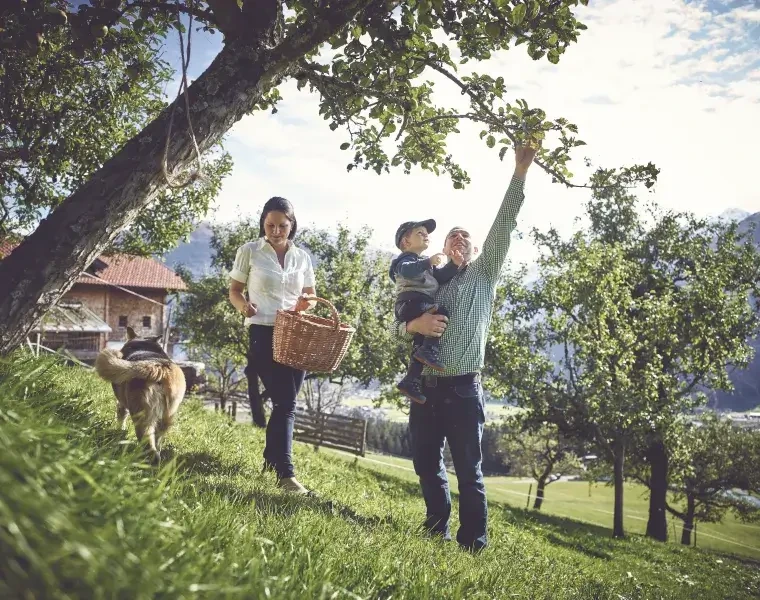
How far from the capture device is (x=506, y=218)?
424 cm

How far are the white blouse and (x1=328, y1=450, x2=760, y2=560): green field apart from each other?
23278 millimetres

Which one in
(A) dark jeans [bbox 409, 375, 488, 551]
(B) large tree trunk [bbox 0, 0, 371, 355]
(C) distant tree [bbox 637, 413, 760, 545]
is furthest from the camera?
(C) distant tree [bbox 637, 413, 760, 545]

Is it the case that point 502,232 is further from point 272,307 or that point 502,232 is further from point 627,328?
point 627,328

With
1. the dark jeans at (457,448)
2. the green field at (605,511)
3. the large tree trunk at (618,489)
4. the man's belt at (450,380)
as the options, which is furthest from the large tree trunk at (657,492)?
the man's belt at (450,380)

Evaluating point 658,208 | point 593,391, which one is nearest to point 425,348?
point 593,391

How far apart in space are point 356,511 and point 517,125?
364 cm

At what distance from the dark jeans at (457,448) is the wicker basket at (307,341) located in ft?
2.73

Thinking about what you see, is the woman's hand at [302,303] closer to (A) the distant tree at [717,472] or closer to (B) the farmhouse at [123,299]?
(A) the distant tree at [717,472]

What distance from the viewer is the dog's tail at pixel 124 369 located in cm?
433

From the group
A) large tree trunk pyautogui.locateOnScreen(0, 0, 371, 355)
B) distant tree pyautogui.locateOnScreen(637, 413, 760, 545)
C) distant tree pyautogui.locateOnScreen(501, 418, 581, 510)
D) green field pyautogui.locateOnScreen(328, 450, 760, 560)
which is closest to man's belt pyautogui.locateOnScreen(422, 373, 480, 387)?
large tree trunk pyautogui.locateOnScreen(0, 0, 371, 355)

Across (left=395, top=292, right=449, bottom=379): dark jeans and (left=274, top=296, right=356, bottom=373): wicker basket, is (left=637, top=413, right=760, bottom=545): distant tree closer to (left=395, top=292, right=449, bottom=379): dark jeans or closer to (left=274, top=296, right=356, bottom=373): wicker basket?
(left=395, top=292, right=449, bottom=379): dark jeans

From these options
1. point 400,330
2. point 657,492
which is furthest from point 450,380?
point 657,492

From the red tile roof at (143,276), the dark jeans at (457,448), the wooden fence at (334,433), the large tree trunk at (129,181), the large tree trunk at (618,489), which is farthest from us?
the red tile roof at (143,276)

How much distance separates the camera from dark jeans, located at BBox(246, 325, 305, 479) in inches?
190
